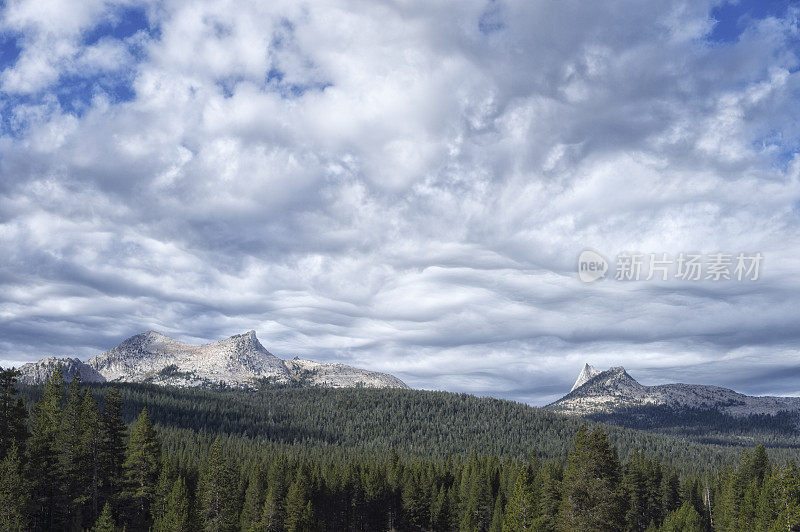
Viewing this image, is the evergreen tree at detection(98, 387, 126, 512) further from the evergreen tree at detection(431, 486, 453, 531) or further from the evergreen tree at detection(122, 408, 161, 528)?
the evergreen tree at detection(431, 486, 453, 531)

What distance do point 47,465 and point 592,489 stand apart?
59.7 m

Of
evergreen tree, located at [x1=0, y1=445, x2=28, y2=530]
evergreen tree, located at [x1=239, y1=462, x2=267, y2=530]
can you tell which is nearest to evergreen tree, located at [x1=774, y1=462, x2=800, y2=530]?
evergreen tree, located at [x1=239, y1=462, x2=267, y2=530]

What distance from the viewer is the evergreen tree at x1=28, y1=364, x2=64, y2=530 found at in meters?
66.4

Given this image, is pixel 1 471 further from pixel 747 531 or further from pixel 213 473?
pixel 747 531

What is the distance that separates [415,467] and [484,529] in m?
31.9

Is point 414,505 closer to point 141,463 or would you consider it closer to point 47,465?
point 141,463

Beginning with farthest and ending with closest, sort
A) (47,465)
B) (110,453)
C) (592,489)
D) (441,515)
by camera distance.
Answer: (441,515), (110,453), (47,465), (592,489)

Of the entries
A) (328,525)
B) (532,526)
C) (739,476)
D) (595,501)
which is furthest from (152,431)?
(739,476)

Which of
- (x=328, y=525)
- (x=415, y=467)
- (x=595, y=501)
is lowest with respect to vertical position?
(x=328, y=525)

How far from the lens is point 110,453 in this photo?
73438 mm

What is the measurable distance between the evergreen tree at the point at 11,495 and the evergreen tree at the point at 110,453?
38.0 feet

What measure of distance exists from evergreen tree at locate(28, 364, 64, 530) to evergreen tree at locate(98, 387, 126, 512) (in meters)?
4.57

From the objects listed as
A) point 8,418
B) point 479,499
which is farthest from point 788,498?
point 8,418

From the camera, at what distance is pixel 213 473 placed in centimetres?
7794
